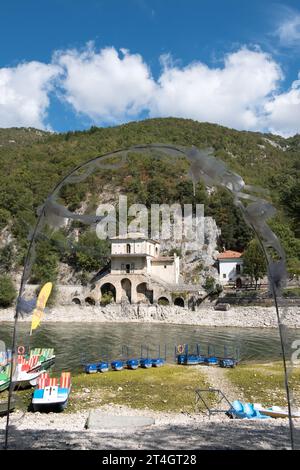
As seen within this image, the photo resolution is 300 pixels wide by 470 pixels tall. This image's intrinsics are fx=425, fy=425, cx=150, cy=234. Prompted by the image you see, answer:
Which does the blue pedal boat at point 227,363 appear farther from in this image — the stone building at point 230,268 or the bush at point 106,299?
the stone building at point 230,268

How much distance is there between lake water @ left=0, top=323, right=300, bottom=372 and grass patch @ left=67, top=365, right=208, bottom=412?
12.2 ft

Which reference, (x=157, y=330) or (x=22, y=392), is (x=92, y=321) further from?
(x=22, y=392)

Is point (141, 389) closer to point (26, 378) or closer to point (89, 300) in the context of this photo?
point (26, 378)

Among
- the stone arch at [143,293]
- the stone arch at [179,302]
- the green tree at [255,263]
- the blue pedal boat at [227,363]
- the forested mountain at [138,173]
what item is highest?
the forested mountain at [138,173]

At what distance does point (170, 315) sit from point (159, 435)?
41.9 meters

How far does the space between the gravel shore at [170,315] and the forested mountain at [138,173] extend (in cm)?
968

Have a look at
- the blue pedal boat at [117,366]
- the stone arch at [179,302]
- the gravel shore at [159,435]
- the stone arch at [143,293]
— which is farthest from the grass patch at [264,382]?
the stone arch at [143,293]

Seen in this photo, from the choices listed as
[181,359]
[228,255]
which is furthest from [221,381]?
[228,255]

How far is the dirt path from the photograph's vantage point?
685 inches

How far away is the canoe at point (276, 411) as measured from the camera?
14.2 meters

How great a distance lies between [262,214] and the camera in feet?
24.9

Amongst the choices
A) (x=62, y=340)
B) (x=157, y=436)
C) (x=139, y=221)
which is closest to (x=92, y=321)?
(x=62, y=340)

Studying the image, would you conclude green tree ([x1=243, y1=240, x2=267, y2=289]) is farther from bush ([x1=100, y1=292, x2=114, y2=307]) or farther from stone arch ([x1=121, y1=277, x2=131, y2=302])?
bush ([x1=100, y1=292, x2=114, y2=307])
